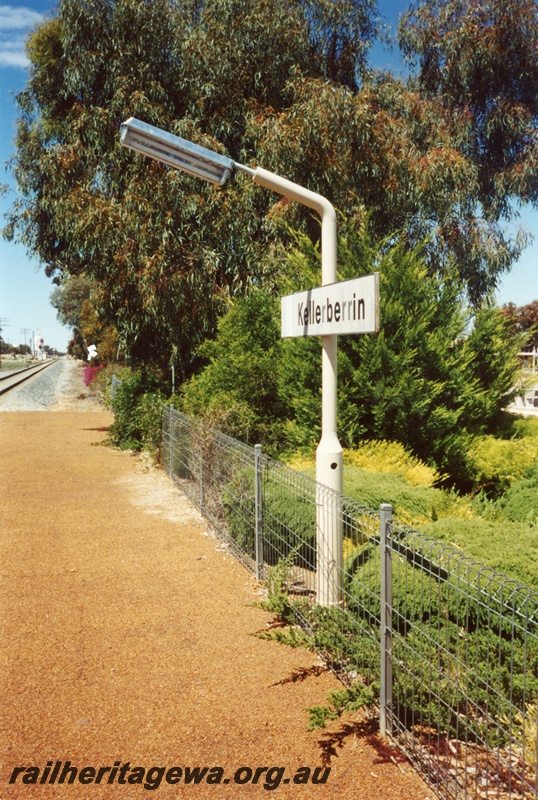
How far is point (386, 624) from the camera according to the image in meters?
3.66

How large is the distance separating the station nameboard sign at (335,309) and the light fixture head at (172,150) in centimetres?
111

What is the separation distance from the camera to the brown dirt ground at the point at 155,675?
3342mm

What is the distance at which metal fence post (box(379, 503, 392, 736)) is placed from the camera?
11.6 feet

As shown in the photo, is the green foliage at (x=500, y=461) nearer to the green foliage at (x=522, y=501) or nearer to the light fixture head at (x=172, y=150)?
the green foliage at (x=522, y=501)

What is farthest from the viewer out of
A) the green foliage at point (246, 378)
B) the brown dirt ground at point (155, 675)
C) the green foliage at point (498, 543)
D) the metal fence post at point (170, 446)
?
the metal fence post at point (170, 446)

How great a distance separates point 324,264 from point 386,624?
2.57 m

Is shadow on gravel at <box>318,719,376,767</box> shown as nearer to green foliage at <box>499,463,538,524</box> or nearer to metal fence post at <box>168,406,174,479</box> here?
green foliage at <box>499,463,538,524</box>

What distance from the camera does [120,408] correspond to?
51.5 feet

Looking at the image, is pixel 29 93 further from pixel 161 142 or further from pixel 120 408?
pixel 161 142

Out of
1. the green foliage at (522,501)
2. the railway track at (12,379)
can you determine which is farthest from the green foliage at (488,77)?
the railway track at (12,379)

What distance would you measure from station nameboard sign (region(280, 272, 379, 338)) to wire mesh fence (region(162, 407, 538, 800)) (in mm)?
1091

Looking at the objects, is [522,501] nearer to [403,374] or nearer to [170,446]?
[403,374]

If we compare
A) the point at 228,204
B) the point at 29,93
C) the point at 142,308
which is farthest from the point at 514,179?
the point at 29,93

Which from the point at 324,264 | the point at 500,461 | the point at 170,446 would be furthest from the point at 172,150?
the point at 170,446
